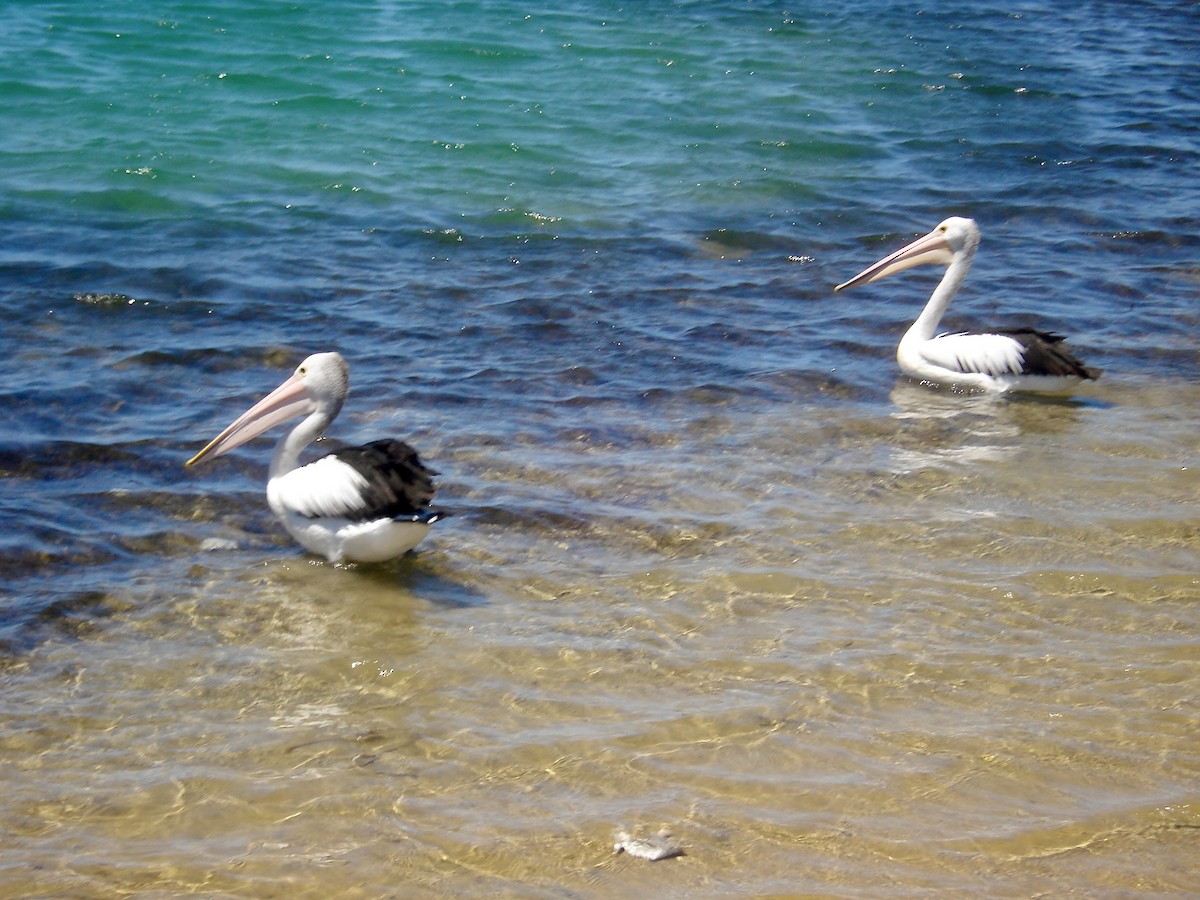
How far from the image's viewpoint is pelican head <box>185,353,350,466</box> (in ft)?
20.4

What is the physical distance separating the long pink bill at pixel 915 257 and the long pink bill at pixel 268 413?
390 cm

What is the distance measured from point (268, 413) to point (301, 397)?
0.15 meters

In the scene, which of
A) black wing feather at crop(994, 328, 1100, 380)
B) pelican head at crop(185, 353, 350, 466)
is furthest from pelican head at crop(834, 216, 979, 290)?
pelican head at crop(185, 353, 350, 466)

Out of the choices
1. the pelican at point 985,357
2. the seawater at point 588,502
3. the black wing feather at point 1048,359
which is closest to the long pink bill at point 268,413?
the seawater at point 588,502

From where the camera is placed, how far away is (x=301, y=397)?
6289mm

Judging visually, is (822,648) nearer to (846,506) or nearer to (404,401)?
(846,506)

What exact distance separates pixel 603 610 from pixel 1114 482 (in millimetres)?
2615

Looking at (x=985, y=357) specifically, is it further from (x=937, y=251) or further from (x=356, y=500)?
(x=356, y=500)

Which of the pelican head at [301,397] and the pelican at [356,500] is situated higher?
the pelican head at [301,397]

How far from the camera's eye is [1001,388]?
805 centimetres

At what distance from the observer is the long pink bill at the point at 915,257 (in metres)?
8.98

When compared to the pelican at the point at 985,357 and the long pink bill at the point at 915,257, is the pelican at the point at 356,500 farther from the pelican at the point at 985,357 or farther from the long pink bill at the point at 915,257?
the long pink bill at the point at 915,257

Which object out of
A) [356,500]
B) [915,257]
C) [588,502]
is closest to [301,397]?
[356,500]

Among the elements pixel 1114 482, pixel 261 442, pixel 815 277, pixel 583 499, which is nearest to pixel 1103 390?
pixel 1114 482
